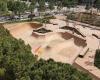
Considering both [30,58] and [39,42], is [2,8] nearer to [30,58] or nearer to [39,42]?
[39,42]

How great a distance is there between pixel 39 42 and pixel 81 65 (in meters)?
12.0

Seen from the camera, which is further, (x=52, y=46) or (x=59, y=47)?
(x=52, y=46)

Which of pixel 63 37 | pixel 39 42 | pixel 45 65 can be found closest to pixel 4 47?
pixel 45 65

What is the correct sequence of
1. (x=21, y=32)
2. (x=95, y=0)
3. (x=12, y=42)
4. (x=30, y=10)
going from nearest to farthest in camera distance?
1. (x=12, y=42)
2. (x=21, y=32)
3. (x=30, y=10)
4. (x=95, y=0)

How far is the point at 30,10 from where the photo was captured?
69.7 m

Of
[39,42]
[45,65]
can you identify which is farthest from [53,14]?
[45,65]

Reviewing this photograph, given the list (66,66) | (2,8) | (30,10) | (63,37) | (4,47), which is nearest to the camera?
(66,66)

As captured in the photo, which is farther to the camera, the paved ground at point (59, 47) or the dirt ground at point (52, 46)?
the dirt ground at point (52, 46)

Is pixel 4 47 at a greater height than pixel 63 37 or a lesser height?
greater

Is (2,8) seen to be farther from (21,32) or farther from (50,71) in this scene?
(50,71)

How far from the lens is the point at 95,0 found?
9381cm

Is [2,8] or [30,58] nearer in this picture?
[30,58]

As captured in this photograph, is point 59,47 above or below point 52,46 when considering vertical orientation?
below

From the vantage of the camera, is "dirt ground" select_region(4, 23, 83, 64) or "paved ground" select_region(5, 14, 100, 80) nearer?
"paved ground" select_region(5, 14, 100, 80)
